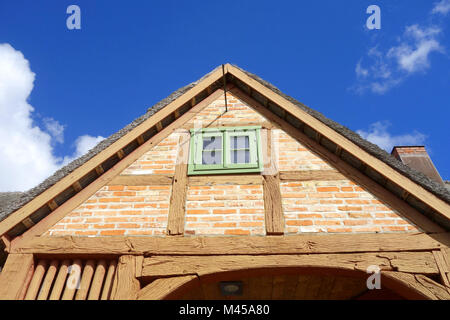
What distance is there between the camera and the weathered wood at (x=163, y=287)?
13.1 ft

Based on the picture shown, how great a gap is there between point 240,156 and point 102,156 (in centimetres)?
215

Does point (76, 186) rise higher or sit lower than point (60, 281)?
higher

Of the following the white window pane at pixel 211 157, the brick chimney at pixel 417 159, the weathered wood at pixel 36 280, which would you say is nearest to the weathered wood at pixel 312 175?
the white window pane at pixel 211 157

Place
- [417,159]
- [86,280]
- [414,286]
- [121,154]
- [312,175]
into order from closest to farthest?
1. [414,286]
2. [86,280]
3. [312,175]
4. [121,154]
5. [417,159]

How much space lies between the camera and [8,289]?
4047 mm

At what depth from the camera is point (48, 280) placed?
4.18 metres

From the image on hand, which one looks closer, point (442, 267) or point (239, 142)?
point (442, 267)

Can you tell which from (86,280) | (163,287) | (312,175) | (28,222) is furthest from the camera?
(312,175)

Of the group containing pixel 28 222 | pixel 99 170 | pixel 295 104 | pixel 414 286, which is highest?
pixel 295 104

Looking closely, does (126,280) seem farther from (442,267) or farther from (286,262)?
(442,267)

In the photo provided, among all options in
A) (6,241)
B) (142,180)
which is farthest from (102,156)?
(6,241)
